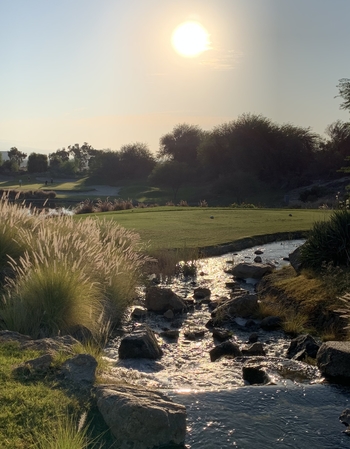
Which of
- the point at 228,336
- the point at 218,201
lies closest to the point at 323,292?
Answer: the point at 228,336

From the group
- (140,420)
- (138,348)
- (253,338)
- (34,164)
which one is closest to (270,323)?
(253,338)

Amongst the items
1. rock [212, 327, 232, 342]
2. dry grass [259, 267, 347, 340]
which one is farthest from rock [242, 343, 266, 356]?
dry grass [259, 267, 347, 340]

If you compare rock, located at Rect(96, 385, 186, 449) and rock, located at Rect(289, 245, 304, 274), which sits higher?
rock, located at Rect(289, 245, 304, 274)

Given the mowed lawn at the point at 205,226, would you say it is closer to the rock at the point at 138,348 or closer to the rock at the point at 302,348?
the rock at the point at 302,348

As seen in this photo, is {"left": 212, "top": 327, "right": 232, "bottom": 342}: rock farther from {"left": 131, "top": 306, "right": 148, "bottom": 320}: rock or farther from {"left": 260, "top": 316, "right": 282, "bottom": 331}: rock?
{"left": 131, "top": 306, "right": 148, "bottom": 320}: rock

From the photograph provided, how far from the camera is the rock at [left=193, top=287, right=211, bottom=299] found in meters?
13.8

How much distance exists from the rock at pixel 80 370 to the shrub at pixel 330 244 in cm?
881

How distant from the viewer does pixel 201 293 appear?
1384 centimetres

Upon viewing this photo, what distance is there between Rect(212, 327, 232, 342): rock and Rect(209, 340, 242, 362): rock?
3.25ft

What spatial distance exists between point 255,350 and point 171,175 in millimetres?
69882

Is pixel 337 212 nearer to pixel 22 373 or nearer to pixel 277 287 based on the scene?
pixel 277 287

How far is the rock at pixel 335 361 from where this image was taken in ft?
24.5

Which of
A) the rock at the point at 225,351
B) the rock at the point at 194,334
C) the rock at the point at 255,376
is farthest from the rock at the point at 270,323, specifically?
the rock at the point at 255,376

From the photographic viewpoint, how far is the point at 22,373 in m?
5.87
